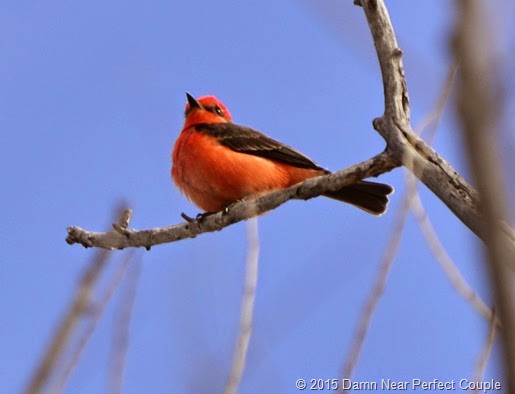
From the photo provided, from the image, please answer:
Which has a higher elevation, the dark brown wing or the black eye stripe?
the black eye stripe

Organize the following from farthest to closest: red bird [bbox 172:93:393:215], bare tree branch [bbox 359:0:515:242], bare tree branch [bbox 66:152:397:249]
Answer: red bird [bbox 172:93:393:215] < bare tree branch [bbox 66:152:397:249] < bare tree branch [bbox 359:0:515:242]

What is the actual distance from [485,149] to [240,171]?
18.4ft

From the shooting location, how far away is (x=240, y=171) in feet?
21.1

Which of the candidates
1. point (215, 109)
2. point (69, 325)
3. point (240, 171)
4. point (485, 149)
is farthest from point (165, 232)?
point (485, 149)

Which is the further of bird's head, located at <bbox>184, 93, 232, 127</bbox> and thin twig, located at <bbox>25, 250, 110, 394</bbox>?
bird's head, located at <bbox>184, 93, 232, 127</bbox>

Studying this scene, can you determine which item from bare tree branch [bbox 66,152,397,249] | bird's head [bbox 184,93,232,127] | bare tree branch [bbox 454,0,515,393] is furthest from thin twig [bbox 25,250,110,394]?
bird's head [bbox 184,93,232,127]

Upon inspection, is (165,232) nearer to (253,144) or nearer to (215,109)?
(253,144)

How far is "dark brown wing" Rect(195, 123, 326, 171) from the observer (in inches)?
261

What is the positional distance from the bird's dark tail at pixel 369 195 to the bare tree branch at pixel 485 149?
18.0 feet

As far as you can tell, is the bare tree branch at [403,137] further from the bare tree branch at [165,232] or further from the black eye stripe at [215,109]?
the black eye stripe at [215,109]

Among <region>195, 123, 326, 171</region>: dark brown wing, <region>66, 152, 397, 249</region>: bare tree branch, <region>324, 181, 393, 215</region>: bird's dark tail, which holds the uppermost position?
<region>195, 123, 326, 171</region>: dark brown wing

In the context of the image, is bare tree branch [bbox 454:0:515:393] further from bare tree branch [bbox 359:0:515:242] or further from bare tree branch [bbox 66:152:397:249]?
bare tree branch [bbox 66:152:397:249]

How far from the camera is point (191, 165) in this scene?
6.68m

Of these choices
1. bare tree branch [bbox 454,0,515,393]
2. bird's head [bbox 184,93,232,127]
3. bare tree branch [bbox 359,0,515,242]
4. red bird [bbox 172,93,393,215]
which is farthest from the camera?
bird's head [bbox 184,93,232,127]
